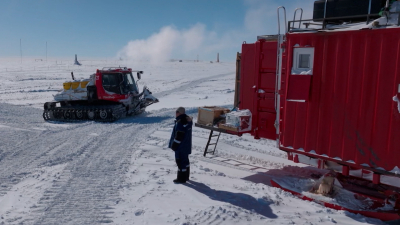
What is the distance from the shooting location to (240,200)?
574cm

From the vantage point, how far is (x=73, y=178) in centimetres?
676

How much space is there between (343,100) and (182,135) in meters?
2.78

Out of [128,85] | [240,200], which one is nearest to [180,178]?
[240,200]

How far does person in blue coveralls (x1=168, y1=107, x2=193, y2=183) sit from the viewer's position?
6.27m

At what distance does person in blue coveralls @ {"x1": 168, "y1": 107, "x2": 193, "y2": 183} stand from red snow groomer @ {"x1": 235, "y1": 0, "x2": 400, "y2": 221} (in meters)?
1.68

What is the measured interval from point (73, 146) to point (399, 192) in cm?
776

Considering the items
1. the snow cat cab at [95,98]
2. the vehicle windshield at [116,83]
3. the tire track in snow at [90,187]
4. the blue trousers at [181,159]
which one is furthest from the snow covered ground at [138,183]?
the vehicle windshield at [116,83]

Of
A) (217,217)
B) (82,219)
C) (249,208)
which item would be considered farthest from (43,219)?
(249,208)

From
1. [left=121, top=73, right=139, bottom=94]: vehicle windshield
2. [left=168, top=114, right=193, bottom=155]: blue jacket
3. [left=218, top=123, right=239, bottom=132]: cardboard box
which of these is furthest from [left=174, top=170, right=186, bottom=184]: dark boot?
[left=121, top=73, right=139, bottom=94]: vehicle windshield

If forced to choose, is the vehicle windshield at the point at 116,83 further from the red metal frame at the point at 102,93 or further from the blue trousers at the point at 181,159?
the blue trousers at the point at 181,159

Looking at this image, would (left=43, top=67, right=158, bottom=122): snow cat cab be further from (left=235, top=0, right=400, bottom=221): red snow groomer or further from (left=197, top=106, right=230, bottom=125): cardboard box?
(left=235, top=0, right=400, bottom=221): red snow groomer

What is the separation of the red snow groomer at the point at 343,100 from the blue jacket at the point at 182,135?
1.68 m

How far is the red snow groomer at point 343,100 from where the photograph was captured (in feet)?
16.2

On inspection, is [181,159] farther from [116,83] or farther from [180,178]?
[116,83]
